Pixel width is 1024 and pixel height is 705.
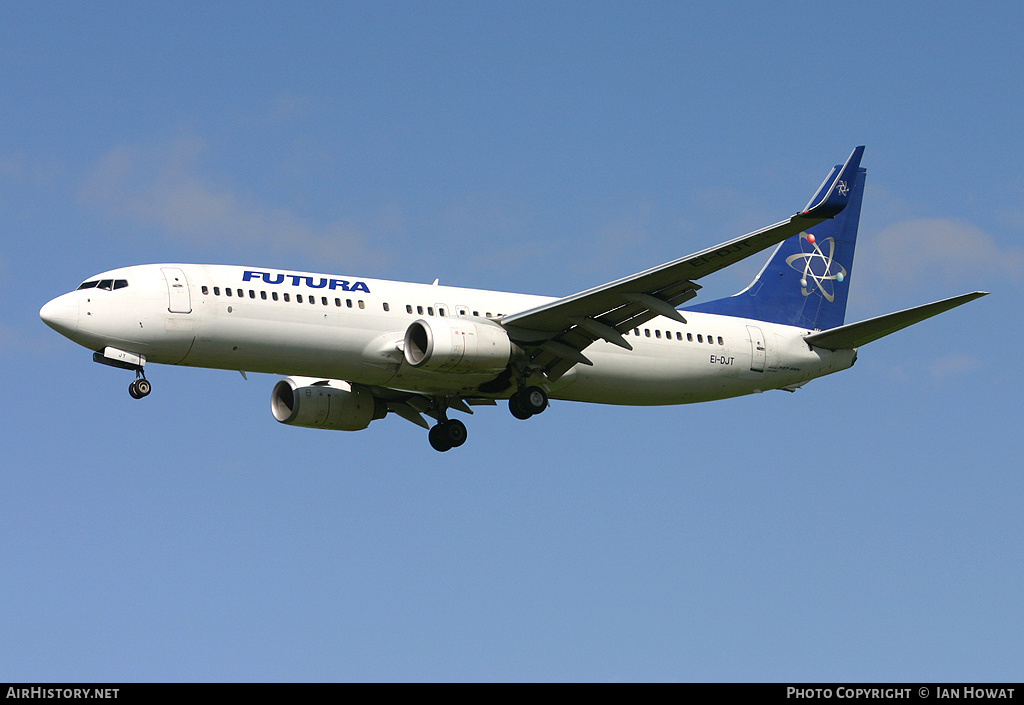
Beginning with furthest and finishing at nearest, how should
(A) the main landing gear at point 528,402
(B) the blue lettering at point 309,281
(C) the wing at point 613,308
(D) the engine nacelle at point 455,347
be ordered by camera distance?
(A) the main landing gear at point 528,402 < (B) the blue lettering at point 309,281 < (D) the engine nacelle at point 455,347 < (C) the wing at point 613,308

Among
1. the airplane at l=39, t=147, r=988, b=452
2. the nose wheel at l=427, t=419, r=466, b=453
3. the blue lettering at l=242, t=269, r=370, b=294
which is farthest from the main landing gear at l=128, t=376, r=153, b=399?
the nose wheel at l=427, t=419, r=466, b=453

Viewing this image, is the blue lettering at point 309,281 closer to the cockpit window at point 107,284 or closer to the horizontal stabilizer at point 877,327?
the cockpit window at point 107,284

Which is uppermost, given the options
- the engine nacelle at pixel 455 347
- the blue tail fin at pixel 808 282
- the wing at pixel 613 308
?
the blue tail fin at pixel 808 282

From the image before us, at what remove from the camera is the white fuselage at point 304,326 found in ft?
109

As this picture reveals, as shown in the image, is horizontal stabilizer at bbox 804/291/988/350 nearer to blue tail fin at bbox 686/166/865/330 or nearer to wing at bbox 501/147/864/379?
blue tail fin at bbox 686/166/865/330

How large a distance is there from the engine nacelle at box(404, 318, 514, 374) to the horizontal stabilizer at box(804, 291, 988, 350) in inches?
434

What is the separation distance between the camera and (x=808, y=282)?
145ft

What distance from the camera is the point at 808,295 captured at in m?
43.9

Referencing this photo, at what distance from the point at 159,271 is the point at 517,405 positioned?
10.3 meters

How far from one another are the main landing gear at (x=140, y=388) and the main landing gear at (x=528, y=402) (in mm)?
9873

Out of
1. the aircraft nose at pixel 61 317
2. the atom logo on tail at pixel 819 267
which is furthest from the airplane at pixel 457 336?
the atom logo on tail at pixel 819 267

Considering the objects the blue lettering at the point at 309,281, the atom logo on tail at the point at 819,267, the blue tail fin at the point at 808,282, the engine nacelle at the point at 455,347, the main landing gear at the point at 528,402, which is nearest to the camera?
the engine nacelle at the point at 455,347

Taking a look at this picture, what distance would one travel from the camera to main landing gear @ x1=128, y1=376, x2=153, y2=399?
3347cm

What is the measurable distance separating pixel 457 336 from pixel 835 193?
1020 centimetres
